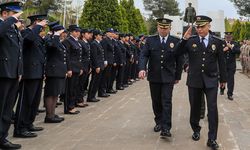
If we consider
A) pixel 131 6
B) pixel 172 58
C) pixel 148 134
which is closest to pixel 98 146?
pixel 148 134

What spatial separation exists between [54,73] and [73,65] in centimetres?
141

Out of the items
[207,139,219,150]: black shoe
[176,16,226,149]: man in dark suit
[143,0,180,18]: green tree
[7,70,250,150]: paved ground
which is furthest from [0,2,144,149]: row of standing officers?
[143,0,180,18]: green tree

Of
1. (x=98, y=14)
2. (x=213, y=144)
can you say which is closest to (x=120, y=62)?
(x=98, y=14)

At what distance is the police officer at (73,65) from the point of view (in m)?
9.74

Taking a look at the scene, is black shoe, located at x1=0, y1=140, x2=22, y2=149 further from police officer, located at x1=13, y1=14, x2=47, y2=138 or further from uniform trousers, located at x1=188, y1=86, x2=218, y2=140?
uniform trousers, located at x1=188, y1=86, x2=218, y2=140

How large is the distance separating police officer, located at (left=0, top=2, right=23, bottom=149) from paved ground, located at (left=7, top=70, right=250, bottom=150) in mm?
518

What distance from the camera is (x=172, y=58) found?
7.65 m

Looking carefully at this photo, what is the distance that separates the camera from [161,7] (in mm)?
72438

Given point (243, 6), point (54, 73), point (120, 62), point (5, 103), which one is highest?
point (243, 6)

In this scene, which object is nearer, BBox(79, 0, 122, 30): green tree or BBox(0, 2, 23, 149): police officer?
A: BBox(0, 2, 23, 149): police officer

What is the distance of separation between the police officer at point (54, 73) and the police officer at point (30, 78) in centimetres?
84

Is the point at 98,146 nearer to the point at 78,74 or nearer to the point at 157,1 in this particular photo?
the point at 78,74

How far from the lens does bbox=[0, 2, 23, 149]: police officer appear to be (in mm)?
6297

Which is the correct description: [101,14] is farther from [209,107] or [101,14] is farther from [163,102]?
[209,107]
